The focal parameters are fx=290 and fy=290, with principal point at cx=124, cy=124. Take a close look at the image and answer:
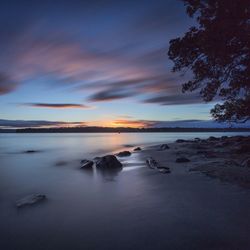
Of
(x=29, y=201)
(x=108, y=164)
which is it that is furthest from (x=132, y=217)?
(x=108, y=164)

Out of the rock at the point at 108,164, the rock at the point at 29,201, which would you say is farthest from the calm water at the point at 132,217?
the rock at the point at 108,164

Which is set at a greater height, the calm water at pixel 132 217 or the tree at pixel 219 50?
the tree at pixel 219 50

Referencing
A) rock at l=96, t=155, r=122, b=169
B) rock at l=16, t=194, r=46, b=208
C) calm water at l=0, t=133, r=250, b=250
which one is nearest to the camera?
calm water at l=0, t=133, r=250, b=250

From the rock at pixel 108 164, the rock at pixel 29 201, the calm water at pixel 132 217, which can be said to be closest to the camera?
the calm water at pixel 132 217

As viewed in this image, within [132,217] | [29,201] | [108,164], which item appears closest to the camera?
[132,217]

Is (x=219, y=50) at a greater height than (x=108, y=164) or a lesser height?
greater

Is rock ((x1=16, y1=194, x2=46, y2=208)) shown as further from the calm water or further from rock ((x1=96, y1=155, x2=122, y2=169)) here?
rock ((x1=96, y1=155, x2=122, y2=169))

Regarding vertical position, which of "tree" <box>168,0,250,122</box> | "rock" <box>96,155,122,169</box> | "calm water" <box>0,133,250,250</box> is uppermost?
"tree" <box>168,0,250,122</box>

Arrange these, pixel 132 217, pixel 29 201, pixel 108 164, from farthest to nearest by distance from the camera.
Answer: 1. pixel 108 164
2. pixel 29 201
3. pixel 132 217

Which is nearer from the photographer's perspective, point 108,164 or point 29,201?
point 29,201

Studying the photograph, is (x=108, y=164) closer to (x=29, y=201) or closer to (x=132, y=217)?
(x=29, y=201)

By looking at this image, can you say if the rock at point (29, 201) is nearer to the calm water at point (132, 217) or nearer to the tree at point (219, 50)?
the calm water at point (132, 217)

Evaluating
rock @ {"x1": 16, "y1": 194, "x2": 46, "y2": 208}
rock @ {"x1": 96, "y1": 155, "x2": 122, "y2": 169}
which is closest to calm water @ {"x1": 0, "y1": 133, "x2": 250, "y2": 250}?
rock @ {"x1": 16, "y1": 194, "x2": 46, "y2": 208}

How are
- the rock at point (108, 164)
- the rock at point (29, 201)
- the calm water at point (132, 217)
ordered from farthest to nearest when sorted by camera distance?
the rock at point (108, 164), the rock at point (29, 201), the calm water at point (132, 217)
